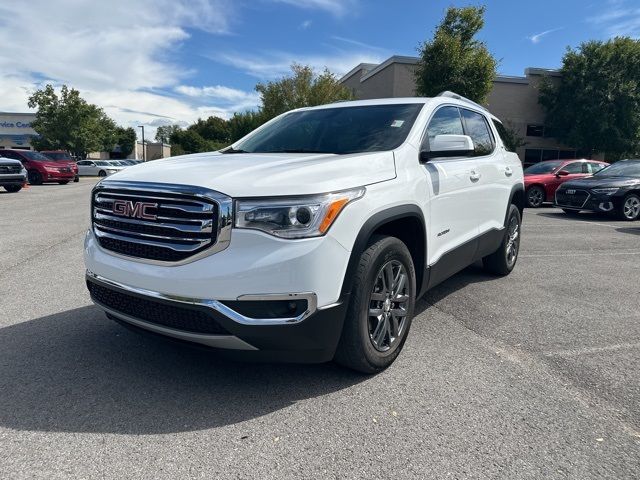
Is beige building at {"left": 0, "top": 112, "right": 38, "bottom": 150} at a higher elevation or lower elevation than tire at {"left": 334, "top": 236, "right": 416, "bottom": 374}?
higher

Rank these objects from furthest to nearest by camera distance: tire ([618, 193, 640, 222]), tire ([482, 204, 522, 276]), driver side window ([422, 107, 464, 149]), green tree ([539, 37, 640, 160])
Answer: green tree ([539, 37, 640, 160]), tire ([618, 193, 640, 222]), tire ([482, 204, 522, 276]), driver side window ([422, 107, 464, 149])

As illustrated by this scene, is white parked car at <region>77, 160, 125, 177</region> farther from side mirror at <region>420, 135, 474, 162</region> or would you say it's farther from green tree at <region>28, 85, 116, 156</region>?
side mirror at <region>420, 135, 474, 162</region>

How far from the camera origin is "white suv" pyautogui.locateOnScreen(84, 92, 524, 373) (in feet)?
8.12

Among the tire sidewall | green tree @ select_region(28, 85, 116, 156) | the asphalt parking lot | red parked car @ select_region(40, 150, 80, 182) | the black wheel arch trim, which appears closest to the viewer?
the asphalt parking lot

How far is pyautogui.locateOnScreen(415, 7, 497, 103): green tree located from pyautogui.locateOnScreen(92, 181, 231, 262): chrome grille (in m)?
22.3

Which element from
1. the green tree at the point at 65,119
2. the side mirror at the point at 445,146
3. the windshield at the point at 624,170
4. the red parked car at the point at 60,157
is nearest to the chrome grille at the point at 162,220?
the side mirror at the point at 445,146

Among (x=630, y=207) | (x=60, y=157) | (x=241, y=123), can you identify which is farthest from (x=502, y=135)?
(x=241, y=123)

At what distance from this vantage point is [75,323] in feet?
13.1

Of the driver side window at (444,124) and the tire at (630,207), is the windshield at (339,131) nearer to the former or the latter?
the driver side window at (444,124)

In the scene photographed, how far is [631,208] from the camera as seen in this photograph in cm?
1162

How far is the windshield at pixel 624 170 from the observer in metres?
12.0

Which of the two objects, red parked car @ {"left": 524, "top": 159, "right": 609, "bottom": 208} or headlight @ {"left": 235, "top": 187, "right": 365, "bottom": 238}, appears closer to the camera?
headlight @ {"left": 235, "top": 187, "right": 365, "bottom": 238}

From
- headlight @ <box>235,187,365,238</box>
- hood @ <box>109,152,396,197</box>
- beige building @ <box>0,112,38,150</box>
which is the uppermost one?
beige building @ <box>0,112,38,150</box>

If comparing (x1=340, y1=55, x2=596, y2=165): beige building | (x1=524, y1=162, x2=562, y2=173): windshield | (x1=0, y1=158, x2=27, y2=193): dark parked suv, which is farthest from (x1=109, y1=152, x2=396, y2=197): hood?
(x1=340, y1=55, x2=596, y2=165): beige building
